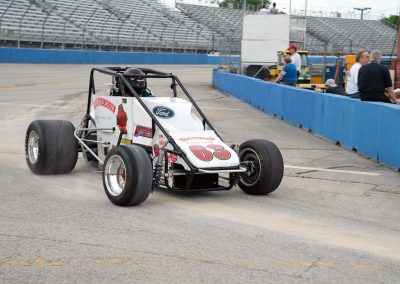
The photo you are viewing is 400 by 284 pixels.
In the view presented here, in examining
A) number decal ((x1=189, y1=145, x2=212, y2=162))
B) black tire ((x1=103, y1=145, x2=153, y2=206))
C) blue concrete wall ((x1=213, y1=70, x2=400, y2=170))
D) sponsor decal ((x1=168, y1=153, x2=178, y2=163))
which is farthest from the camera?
blue concrete wall ((x1=213, y1=70, x2=400, y2=170))

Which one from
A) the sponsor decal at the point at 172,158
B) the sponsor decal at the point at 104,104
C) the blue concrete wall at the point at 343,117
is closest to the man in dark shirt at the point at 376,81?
the blue concrete wall at the point at 343,117

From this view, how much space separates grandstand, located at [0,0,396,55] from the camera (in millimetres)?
40938

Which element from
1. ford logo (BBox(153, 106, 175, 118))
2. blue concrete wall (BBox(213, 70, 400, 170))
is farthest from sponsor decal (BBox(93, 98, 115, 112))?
blue concrete wall (BBox(213, 70, 400, 170))

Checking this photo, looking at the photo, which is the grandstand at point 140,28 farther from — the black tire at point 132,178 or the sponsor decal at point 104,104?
the black tire at point 132,178

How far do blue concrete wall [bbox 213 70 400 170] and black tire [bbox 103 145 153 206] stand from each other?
14.6 ft

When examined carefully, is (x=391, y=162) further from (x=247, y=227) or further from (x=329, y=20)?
(x=329, y=20)

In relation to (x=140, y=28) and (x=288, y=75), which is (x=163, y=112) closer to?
(x=288, y=75)

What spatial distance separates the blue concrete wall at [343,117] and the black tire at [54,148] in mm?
4624

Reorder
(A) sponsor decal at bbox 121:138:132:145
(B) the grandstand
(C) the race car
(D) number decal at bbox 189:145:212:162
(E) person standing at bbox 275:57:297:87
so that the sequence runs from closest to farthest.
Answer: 1. (C) the race car
2. (D) number decal at bbox 189:145:212:162
3. (A) sponsor decal at bbox 121:138:132:145
4. (E) person standing at bbox 275:57:297:87
5. (B) the grandstand

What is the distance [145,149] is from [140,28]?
145ft

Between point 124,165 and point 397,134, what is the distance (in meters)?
4.57

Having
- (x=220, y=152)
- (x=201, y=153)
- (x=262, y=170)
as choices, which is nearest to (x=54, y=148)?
(x=201, y=153)

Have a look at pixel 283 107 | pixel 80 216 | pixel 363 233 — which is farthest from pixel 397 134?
pixel 283 107

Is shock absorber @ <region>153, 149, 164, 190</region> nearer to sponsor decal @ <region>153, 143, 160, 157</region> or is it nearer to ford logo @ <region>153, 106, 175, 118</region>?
sponsor decal @ <region>153, 143, 160, 157</region>
